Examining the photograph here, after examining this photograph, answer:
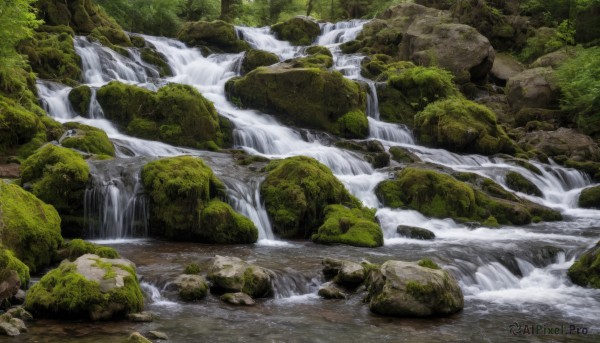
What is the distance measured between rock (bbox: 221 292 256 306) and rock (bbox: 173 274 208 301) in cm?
37

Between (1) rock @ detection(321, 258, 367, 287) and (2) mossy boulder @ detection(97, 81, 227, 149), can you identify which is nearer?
(1) rock @ detection(321, 258, 367, 287)

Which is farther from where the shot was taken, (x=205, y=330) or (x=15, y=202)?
(x=15, y=202)

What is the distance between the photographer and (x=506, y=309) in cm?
955

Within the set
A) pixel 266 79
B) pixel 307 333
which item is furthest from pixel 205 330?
pixel 266 79

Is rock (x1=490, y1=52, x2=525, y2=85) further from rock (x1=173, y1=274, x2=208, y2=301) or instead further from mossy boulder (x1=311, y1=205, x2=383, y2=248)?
rock (x1=173, y1=274, x2=208, y2=301)

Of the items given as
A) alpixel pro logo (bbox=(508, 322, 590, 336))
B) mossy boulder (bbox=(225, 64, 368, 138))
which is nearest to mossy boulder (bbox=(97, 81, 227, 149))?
mossy boulder (bbox=(225, 64, 368, 138))

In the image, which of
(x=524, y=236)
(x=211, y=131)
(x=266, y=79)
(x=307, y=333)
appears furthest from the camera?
(x=266, y=79)

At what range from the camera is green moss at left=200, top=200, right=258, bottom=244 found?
13273mm

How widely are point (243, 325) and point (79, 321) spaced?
7.28 feet

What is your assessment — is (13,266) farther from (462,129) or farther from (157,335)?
(462,129)

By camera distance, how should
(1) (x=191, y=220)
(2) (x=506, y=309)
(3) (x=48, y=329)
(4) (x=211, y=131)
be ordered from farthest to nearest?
1. (4) (x=211, y=131)
2. (1) (x=191, y=220)
3. (2) (x=506, y=309)
4. (3) (x=48, y=329)

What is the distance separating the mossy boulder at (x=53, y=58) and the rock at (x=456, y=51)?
59.4ft

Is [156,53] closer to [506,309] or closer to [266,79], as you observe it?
[266,79]

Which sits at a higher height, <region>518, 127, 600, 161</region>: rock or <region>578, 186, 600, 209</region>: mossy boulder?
<region>518, 127, 600, 161</region>: rock
